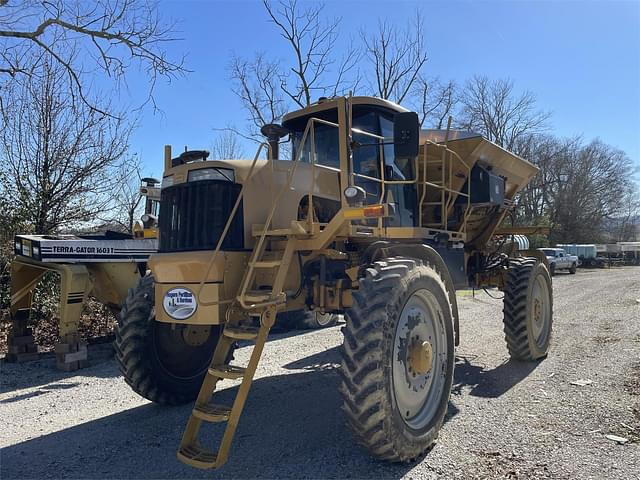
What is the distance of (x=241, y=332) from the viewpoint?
12.5ft

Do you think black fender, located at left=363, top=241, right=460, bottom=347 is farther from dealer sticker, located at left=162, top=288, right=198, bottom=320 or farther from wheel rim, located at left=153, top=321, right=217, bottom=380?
wheel rim, located at left=153, top=321, right=217, bottom=380

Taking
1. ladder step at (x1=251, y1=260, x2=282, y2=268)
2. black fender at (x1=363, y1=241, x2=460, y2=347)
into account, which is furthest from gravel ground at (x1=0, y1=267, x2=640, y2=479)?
ladder step at (x1=251, y1=260, x2=282, y2=268)

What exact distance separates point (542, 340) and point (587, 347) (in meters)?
0.91

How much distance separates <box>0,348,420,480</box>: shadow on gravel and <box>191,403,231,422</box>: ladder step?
0.41m

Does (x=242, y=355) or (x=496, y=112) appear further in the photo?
(x=496, y=112)

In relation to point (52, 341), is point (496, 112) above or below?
above

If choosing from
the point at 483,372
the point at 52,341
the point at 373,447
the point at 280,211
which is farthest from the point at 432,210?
the point at 52,341

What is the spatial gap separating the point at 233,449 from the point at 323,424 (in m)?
0.89

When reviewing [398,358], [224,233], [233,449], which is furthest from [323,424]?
[224,233]

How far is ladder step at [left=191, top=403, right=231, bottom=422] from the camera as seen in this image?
11.6 ft

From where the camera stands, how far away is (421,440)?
383cm

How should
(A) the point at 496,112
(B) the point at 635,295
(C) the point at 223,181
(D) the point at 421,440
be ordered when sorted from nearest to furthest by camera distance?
(D) the point at 421,440 < (C) the point at 223,181 < (B) the point at 635,295 < (A) the point at 496,112

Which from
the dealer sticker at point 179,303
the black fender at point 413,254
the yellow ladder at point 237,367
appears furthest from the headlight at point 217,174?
the black fender at point 413,254

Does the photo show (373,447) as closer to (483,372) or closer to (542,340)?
(483,372)
